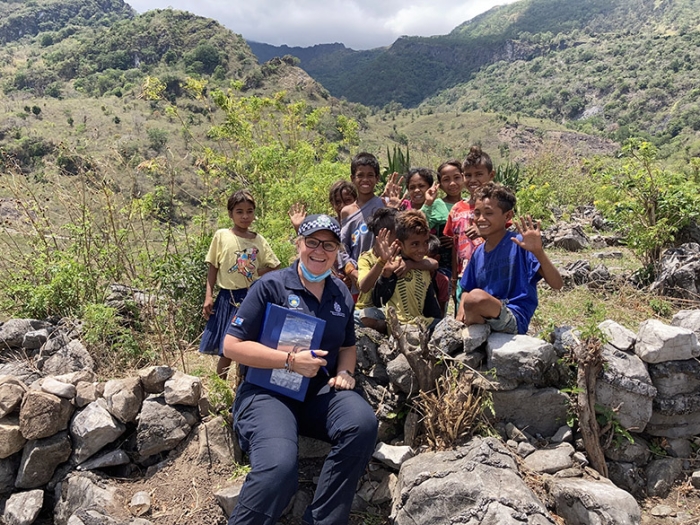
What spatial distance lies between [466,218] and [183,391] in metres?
2.42

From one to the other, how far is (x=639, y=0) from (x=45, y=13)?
513 ft

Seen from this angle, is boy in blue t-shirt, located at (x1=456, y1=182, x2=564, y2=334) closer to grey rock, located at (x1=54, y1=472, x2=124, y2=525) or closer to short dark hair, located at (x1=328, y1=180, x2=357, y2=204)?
short dark hair, located at (x1=328, y1=180, x2=357, y2=204)

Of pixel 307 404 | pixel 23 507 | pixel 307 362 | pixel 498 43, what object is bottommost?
pixel 23 507

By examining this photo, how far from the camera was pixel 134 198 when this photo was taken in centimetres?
513

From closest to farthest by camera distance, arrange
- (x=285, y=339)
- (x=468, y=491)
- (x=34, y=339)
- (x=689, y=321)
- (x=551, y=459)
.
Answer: (x=468, y=491), (x=285, y=339), (x=551, y=459), (x=689, y=321), (x=34, y=339)

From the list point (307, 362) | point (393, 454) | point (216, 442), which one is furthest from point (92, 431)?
point (393, 454)

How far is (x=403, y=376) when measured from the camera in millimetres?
2928

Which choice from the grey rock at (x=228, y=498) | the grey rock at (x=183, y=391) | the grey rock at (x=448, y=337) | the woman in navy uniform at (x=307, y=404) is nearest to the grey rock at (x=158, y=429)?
the grey rock at (x=183, y=391)

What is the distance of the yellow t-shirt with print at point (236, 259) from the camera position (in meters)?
3.66

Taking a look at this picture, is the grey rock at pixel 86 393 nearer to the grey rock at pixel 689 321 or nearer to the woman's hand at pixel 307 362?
the woman's hand at pixel 307 362

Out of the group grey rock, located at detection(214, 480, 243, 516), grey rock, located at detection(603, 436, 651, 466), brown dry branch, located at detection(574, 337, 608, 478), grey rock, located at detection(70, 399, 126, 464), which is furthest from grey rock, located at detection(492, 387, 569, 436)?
grey rock, located at detection(70, 399, 126, 464)

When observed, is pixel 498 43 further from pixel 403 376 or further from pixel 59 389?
pixel 59 389

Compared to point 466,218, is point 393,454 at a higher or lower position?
lower

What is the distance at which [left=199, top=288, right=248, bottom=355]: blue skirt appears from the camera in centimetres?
365
